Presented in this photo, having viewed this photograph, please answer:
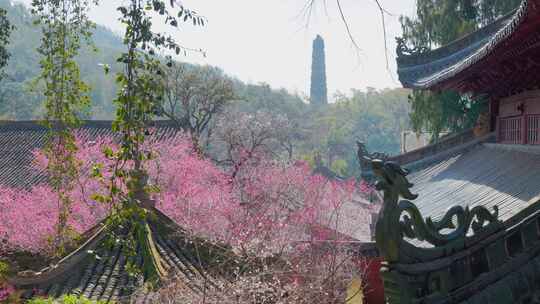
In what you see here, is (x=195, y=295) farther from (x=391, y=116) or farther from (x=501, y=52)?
(x=391, y=116)

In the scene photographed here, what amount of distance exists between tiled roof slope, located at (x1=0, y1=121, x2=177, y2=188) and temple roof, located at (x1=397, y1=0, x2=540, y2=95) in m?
14.1

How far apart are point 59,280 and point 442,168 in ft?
18.3

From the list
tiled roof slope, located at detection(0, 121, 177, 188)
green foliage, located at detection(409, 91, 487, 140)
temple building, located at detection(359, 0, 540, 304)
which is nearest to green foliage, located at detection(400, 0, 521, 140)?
green foliage, located at detection(409, 91, 487, 140)

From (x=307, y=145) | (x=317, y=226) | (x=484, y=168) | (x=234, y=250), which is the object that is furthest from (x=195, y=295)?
(x=307, y=145)

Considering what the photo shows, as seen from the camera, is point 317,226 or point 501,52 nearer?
point 501,52

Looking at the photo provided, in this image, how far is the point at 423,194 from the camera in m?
8.16

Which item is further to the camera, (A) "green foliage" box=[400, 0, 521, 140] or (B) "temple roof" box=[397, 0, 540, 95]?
(A) "green foliage" box=[400, 0, 521, 140]

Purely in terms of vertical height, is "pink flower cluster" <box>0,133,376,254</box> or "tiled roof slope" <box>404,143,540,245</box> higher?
"tiled roof slope" <box>404,143,540,245</box>

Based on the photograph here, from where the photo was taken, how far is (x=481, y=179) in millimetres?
7020

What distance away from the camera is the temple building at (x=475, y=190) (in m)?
3.57

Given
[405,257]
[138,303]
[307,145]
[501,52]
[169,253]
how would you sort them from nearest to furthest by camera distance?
[405,257] → [501,52] → [138,303] → [169,253] → [307,145]

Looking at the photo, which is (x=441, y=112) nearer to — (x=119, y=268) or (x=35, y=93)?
(x=119, y=268)

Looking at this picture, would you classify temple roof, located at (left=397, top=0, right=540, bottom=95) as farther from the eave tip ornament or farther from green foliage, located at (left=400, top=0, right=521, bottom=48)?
green foliage, located at (left=400, top=0, right=521, bottom=48)

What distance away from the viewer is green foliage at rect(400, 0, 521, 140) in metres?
17.9
